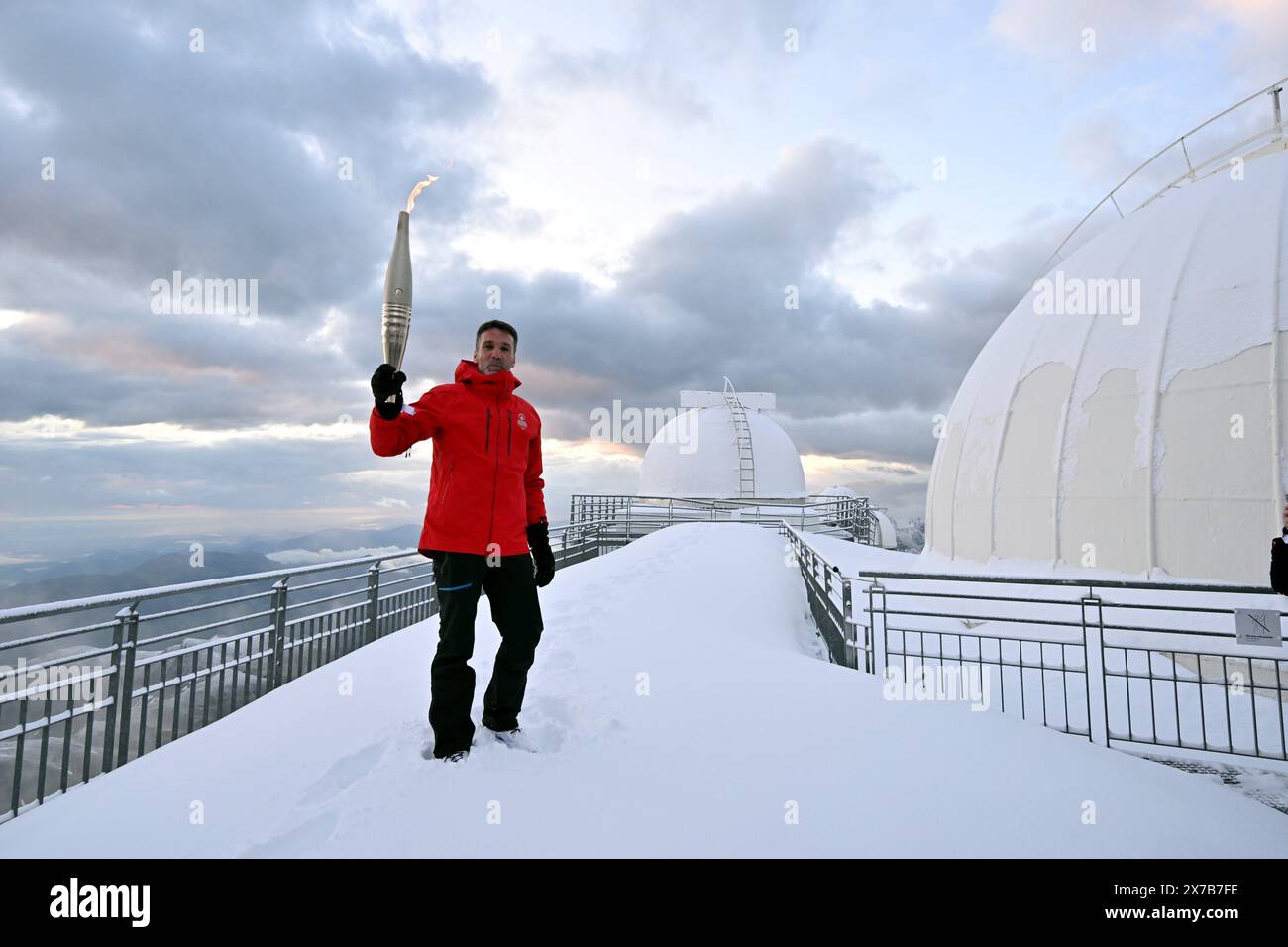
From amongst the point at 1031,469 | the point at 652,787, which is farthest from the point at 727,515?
the point at 652,787

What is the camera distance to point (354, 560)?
661cm

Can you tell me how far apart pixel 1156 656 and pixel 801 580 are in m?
5.54

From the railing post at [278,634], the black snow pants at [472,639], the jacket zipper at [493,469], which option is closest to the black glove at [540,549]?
the black snow pants at [472,639]

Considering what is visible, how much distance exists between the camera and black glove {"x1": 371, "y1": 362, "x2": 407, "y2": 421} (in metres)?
2.56

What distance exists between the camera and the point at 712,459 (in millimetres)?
33750

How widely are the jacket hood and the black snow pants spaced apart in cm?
93

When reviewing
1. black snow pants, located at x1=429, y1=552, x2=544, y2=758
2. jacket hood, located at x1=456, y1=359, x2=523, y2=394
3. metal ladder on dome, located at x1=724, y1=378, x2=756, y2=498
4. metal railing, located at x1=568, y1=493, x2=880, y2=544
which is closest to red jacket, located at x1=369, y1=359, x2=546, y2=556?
jacket hood, located at x1=456, y1=359, x2=523, y2=394

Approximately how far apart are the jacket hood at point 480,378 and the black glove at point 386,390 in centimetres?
43

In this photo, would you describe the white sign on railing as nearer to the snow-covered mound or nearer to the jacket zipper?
the snow-covered mound

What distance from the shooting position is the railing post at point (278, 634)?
5609 millimetres

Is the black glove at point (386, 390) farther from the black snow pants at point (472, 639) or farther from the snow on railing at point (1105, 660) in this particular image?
the snow on railing at point (1105, 660)

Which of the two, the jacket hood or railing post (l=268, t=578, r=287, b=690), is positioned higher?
the jacket hood
